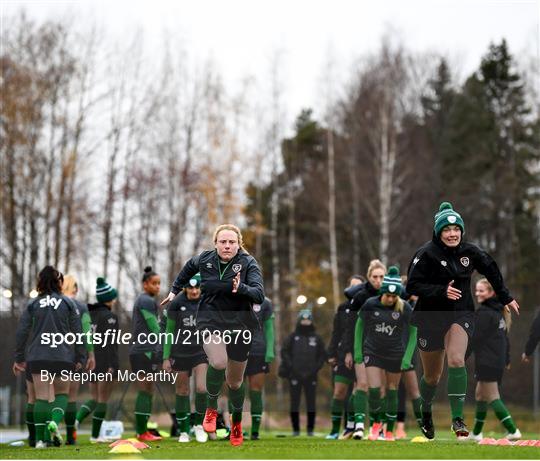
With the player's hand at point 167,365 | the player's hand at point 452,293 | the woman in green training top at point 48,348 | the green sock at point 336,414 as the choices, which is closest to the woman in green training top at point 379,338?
the green sock at point 336,414

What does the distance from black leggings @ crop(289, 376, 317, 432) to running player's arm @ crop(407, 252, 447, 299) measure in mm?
8048

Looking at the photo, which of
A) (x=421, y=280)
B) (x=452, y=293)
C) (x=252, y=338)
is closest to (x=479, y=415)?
(x=252, y=338)

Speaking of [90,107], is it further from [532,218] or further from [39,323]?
[39,323]

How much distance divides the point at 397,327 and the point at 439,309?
335 centimetres

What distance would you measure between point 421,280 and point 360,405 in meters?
4.26

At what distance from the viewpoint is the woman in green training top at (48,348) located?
1350cm

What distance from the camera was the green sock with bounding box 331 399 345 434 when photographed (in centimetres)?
1741

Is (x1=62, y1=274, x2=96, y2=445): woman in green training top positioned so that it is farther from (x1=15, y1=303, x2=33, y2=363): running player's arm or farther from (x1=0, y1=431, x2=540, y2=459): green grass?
(x1=0, y1=431, x2=540, y2=459): green grass

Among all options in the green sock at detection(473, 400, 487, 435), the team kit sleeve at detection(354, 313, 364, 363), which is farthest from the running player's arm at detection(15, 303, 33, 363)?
the green sock at detection(473, 400, 487, 435)

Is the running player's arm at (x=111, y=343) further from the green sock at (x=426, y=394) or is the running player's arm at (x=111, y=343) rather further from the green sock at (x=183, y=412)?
the green sock at (x=426, y=394)

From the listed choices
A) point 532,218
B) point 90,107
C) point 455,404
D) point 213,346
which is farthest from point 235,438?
point 532,218

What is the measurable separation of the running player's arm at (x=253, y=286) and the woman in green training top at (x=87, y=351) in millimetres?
3155

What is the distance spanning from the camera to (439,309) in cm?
1197

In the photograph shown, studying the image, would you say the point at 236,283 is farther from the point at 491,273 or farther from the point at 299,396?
the point at 299,396
